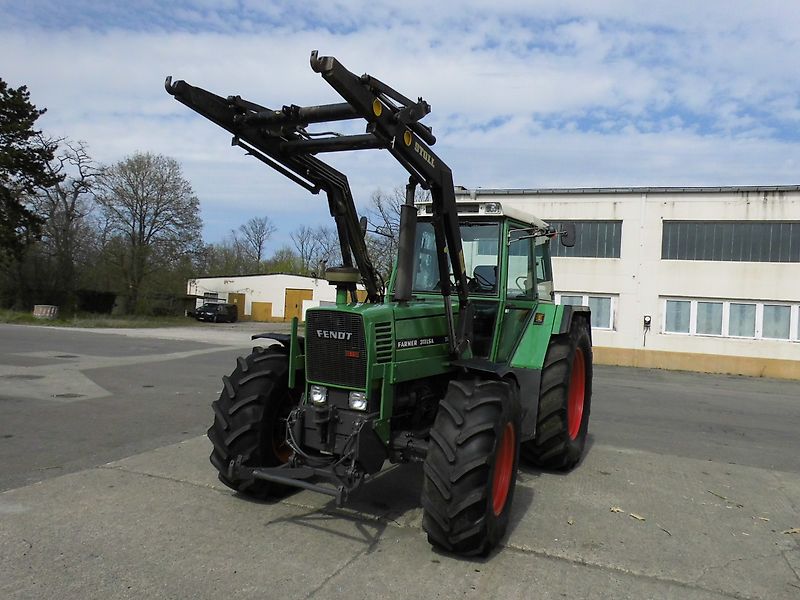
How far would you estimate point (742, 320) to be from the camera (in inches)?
743

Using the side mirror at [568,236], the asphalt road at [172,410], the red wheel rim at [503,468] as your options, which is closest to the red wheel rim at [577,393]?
the asphalt road at [172,410]

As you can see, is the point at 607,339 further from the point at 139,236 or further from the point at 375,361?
the point at 139,236

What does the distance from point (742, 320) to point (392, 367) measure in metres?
17.6

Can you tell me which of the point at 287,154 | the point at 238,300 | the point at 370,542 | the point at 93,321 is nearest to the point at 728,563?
the point at 370,542

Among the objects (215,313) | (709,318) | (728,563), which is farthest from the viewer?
(215,313)

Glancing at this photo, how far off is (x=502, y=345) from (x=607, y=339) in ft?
49.8

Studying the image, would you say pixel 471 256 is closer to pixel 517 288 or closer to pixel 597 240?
pixel 517 288

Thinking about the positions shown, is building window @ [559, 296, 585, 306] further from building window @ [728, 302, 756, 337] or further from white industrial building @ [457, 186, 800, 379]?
building window @ [728, 302, 756, 337]

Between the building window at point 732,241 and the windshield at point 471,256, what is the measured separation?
15.4m

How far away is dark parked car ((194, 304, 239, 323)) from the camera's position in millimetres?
41469

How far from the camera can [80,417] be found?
8.34 metres

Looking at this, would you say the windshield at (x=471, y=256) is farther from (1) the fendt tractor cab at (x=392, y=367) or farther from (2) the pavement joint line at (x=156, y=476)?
(2) the pavement joint line at (x=156, y=476)

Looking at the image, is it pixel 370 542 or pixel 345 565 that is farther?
pixel 370 542

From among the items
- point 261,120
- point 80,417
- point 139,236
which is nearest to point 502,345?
point 261,120
